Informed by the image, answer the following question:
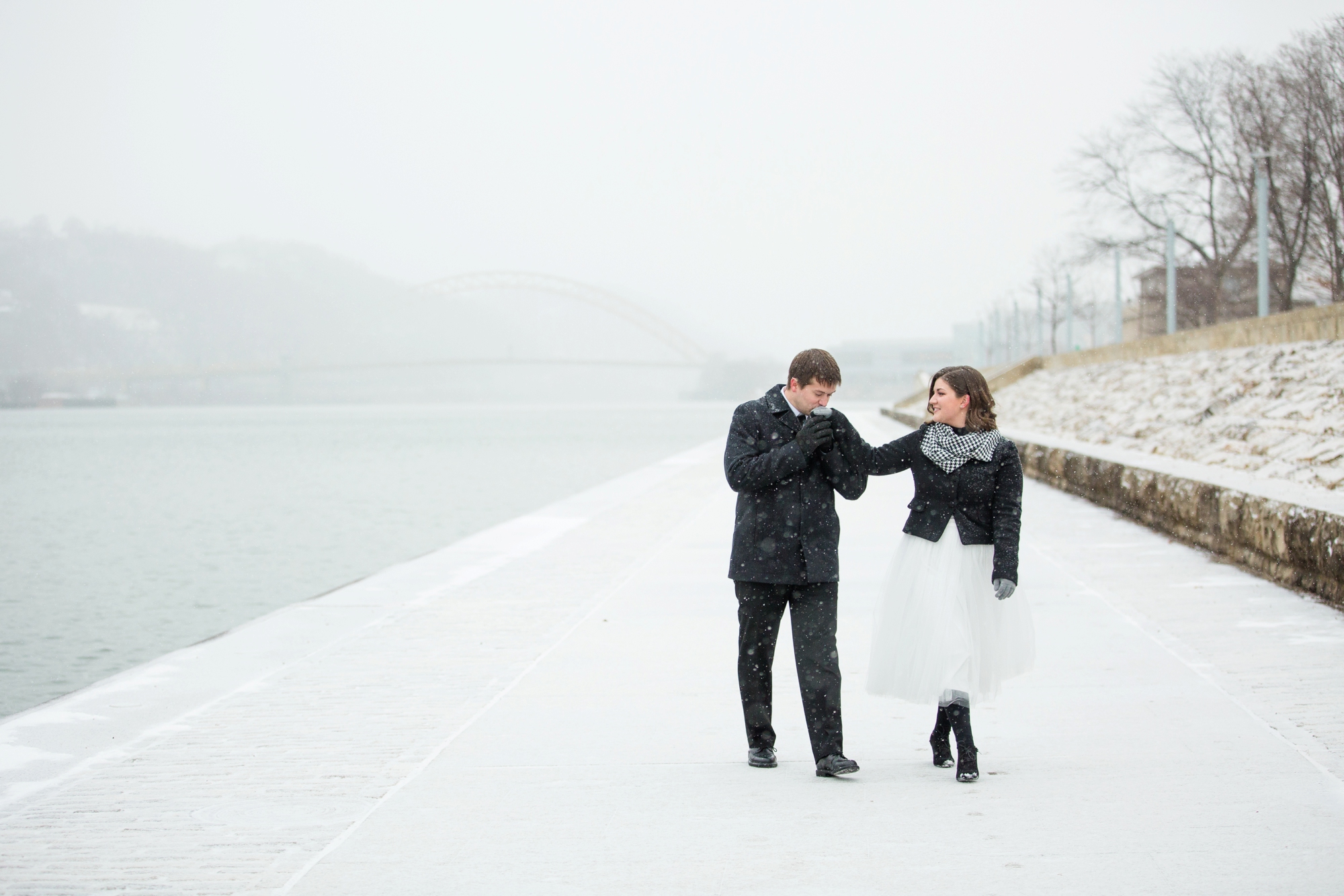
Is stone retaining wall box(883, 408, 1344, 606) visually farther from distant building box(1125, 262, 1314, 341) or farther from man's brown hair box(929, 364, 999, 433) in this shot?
distant building box(1125, 262, 1314, 341)

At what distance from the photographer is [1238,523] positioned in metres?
10.2

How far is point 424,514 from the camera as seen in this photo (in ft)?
89.4

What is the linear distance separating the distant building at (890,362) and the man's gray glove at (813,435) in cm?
15288

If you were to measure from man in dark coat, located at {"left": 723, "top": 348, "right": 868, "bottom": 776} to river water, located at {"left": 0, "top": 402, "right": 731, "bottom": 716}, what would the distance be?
6.66 m

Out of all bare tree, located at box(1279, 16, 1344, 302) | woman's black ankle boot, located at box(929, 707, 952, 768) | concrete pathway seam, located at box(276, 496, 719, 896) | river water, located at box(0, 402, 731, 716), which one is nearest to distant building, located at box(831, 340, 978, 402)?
river water, located at box(0, 402, 731, 716)

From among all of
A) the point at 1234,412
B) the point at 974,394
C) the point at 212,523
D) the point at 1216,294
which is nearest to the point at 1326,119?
the point at 1216,294

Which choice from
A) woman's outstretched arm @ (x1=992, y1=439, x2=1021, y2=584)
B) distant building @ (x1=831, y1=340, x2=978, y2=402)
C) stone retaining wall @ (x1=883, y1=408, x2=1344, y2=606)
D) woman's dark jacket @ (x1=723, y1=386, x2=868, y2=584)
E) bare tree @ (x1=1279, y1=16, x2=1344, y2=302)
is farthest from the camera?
distant building @ (x1=831, y1=340, x2=978, y2=402)

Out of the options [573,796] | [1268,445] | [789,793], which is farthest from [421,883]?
[1268,445]

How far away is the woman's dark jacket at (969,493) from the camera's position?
4.77m

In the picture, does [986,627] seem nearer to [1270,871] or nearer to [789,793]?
[789,793]

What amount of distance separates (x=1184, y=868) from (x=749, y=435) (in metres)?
1.98

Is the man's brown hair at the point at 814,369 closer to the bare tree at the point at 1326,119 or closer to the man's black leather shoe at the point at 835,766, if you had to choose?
the man's black leather shoe at the point at 835,766

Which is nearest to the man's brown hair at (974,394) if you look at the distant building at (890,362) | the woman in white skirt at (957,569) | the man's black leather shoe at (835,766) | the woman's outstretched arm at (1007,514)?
the woman in white skirt at (957,569)

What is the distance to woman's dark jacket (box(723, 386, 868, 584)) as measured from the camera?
4.88m
